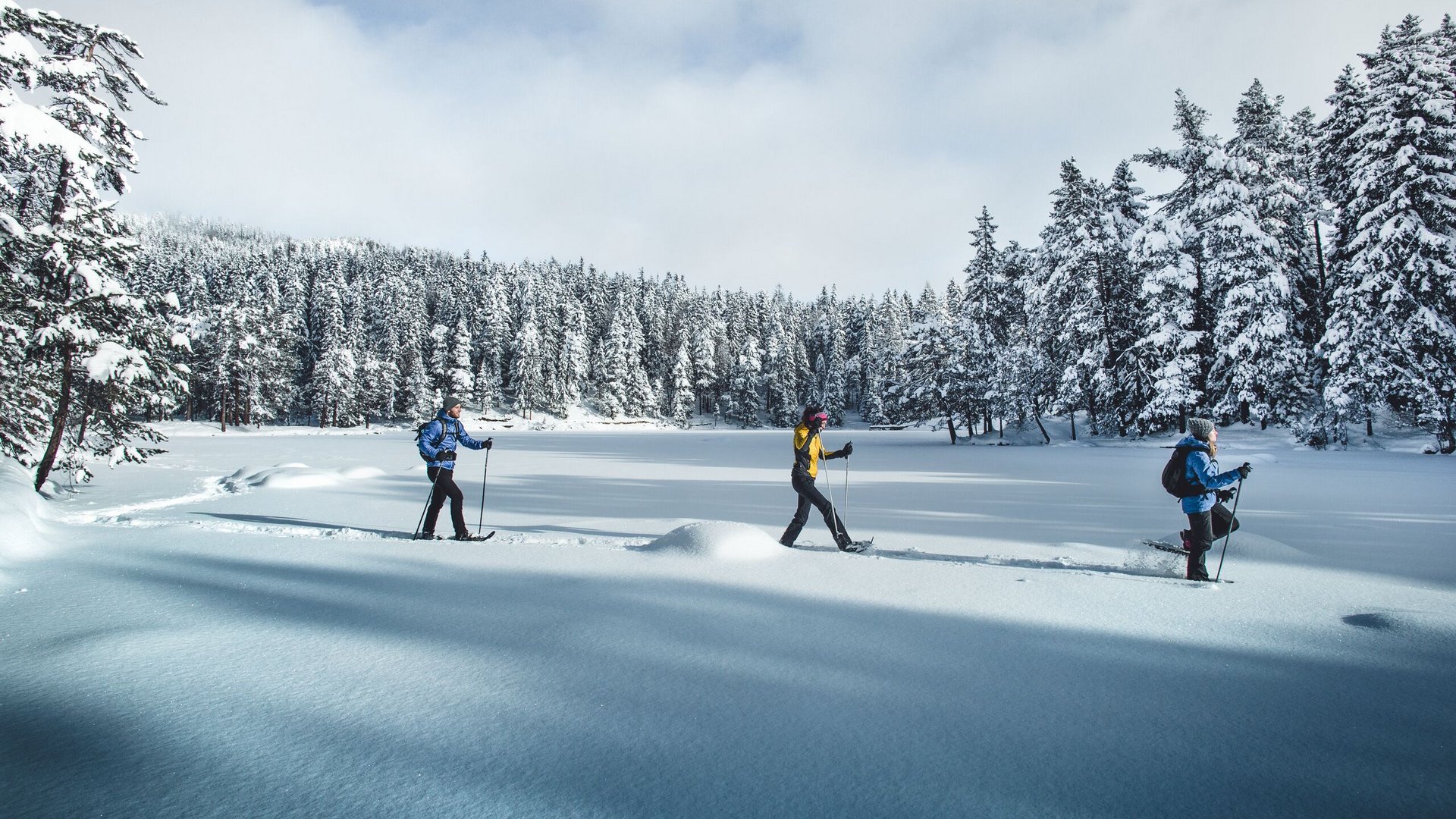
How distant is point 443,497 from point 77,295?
32.9ft

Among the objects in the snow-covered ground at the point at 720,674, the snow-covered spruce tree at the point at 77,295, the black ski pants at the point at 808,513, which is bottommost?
the snow-covered ground at the point at 720,674

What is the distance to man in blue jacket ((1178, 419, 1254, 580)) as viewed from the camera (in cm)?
593

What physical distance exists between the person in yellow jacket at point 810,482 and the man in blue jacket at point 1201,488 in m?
3.23

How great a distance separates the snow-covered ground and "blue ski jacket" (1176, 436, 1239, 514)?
758 millimetres

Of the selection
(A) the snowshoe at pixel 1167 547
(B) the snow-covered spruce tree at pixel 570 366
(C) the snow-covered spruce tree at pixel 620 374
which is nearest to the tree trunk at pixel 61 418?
(A) the snowshoe at pixel 1167 547

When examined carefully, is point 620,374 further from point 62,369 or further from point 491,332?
point 62,369

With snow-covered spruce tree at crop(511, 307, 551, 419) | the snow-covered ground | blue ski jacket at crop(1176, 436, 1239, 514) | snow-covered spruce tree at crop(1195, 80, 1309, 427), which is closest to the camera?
the snow-covered ground

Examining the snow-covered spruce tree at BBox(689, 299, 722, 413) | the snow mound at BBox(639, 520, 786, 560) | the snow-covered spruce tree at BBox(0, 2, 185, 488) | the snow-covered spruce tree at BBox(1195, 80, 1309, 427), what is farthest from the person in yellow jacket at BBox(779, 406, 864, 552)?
the snow-covered spruce tree at BBox(689, 299, 722, 413)

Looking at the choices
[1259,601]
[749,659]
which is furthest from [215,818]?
[1259,601]

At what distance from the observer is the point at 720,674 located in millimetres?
3955

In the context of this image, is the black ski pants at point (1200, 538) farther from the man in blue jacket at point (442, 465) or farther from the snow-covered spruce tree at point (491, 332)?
the snow-covered spruce tree at point (491, 332)

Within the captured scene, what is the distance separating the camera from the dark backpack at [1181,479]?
6023 mm

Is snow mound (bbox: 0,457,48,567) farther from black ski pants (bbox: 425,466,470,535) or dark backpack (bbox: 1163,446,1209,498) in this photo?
dark backpack (bbox: 1163,446,1209,498)

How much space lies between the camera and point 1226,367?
28.0m
